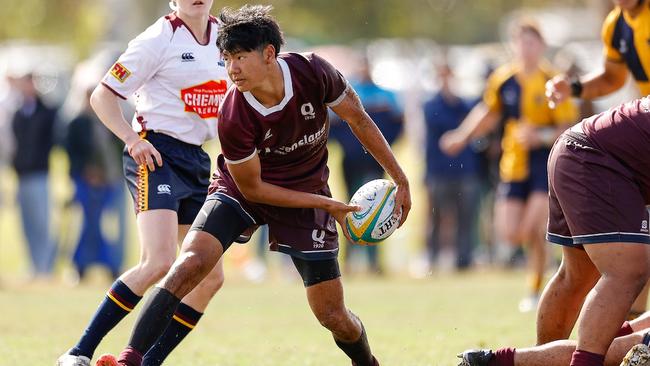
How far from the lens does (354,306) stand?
12.8 meters

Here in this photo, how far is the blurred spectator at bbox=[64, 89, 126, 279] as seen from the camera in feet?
54.4

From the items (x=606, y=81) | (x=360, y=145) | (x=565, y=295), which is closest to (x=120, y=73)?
(x=565, y=295)

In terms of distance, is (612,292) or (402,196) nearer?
(612,292)

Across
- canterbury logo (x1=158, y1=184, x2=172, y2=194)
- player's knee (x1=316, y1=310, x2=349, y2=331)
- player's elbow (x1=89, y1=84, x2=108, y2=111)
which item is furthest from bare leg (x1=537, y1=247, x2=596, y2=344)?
player's elbow (x1=89, y1=84, x2=108, y2=111)

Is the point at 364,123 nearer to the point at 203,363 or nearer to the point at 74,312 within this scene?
the point at 203,363

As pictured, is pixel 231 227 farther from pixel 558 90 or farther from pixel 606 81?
pixel 606 81

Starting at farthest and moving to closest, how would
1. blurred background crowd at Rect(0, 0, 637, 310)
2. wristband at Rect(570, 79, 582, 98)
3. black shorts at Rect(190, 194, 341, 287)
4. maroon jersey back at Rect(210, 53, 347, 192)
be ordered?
blurred background crowd at Rect(0, 0, 637, 310) → wristband at Rect(570, 79, 582, 98) → black shorts at Rect(190, 194, 341, 287) → maroon jersey back at Rect(210, 53, 347, 192)

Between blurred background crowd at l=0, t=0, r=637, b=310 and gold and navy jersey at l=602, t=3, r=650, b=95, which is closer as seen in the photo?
gold and navy jersey at l=602, t=3, r=650, b=95

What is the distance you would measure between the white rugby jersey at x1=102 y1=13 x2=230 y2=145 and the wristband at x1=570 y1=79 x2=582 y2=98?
7.50ft

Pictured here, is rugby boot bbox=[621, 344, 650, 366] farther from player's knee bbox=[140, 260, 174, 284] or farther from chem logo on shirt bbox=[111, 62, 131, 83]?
chem logo on shirt bbox=[111, 62, 131, 83]

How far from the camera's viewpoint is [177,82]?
25.8 feet

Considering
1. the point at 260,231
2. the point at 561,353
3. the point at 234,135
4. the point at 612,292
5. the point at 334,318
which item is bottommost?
the point at 260,231

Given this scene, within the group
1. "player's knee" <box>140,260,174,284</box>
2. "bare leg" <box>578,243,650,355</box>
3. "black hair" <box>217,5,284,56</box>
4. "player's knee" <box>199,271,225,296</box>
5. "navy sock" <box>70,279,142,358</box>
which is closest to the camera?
"bare leg" <box>578,243,650,355</box>

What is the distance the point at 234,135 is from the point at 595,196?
73.6 inches
